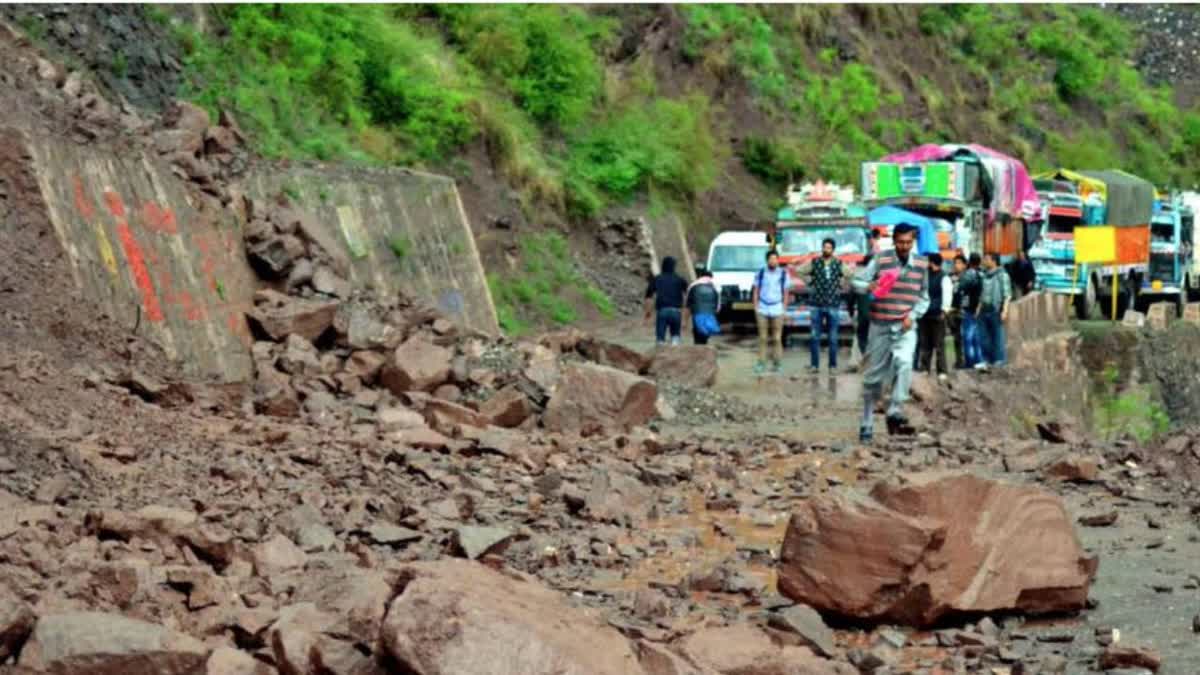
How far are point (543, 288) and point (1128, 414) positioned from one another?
49.9ft

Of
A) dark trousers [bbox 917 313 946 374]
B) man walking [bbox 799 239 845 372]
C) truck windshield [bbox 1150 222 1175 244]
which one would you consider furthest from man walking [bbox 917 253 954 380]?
truck windshield [bbox 1150 222 1175 244]

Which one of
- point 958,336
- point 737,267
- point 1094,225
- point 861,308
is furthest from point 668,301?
point 1094,225

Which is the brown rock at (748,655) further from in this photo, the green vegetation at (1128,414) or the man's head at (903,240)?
the green vegetation at (1128,414)

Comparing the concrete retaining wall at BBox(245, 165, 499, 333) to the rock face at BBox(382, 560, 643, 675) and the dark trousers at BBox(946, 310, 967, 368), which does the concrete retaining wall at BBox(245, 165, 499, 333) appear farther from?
the rock face at BBox(382, 560, 643, 675)

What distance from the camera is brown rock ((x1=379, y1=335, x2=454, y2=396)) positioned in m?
16.9

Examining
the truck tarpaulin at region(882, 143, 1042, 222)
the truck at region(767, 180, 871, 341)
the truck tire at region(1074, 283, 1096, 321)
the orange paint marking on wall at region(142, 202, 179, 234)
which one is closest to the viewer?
the orange paint marking on wall at region(142, 202, 179, 234)

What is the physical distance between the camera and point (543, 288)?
35438mm

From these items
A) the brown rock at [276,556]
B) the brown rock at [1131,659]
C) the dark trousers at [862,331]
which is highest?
the brown rock at [1131,659]

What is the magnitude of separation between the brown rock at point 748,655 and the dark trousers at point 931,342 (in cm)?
1589

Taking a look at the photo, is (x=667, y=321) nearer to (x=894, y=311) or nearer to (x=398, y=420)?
(x=894, y=311)

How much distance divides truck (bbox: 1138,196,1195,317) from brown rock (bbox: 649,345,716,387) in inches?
945

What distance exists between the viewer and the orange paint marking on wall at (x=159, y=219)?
17281 millimetres

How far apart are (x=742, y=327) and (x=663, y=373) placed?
1442cm

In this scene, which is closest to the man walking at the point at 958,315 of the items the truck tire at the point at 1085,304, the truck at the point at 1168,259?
the truck tire at the point at 1085,304
